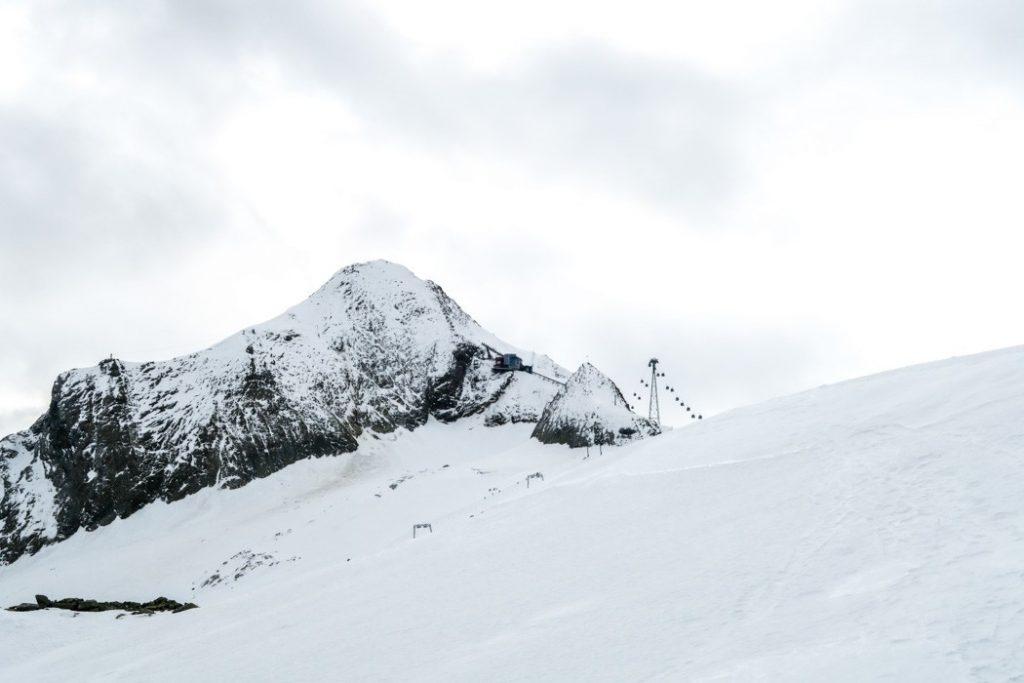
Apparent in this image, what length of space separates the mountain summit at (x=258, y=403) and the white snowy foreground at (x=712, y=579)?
4009cm

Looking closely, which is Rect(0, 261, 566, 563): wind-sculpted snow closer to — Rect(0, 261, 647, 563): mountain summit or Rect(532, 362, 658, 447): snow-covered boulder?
Rect(0, 261, 647, 563): mountain summit

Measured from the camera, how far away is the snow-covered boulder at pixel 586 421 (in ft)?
180

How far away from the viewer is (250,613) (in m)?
16.5

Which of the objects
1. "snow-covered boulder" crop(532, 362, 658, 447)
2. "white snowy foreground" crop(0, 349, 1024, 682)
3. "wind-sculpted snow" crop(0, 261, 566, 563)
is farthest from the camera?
"wind-sculpted snow" crop(0, 261, 566, 563)

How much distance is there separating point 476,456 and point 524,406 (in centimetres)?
985

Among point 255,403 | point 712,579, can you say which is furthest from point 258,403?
point 712,579

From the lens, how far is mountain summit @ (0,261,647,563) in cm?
6366

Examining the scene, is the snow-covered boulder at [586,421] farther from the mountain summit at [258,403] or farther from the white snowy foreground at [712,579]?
the white snowy foreground at [712,579]

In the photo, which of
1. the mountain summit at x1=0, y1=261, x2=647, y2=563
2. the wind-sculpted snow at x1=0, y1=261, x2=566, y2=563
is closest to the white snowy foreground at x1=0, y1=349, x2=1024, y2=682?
the mountain summit at x1=0, y1=261, x2=647, y2=563

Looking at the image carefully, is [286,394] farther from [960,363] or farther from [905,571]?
[905,571]

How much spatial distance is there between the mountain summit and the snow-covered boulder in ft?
3.63

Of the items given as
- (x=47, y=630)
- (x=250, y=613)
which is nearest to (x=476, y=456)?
(x=47, y=630)

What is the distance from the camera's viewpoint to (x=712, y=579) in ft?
29.3

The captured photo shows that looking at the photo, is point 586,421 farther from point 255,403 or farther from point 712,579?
point 712,579
